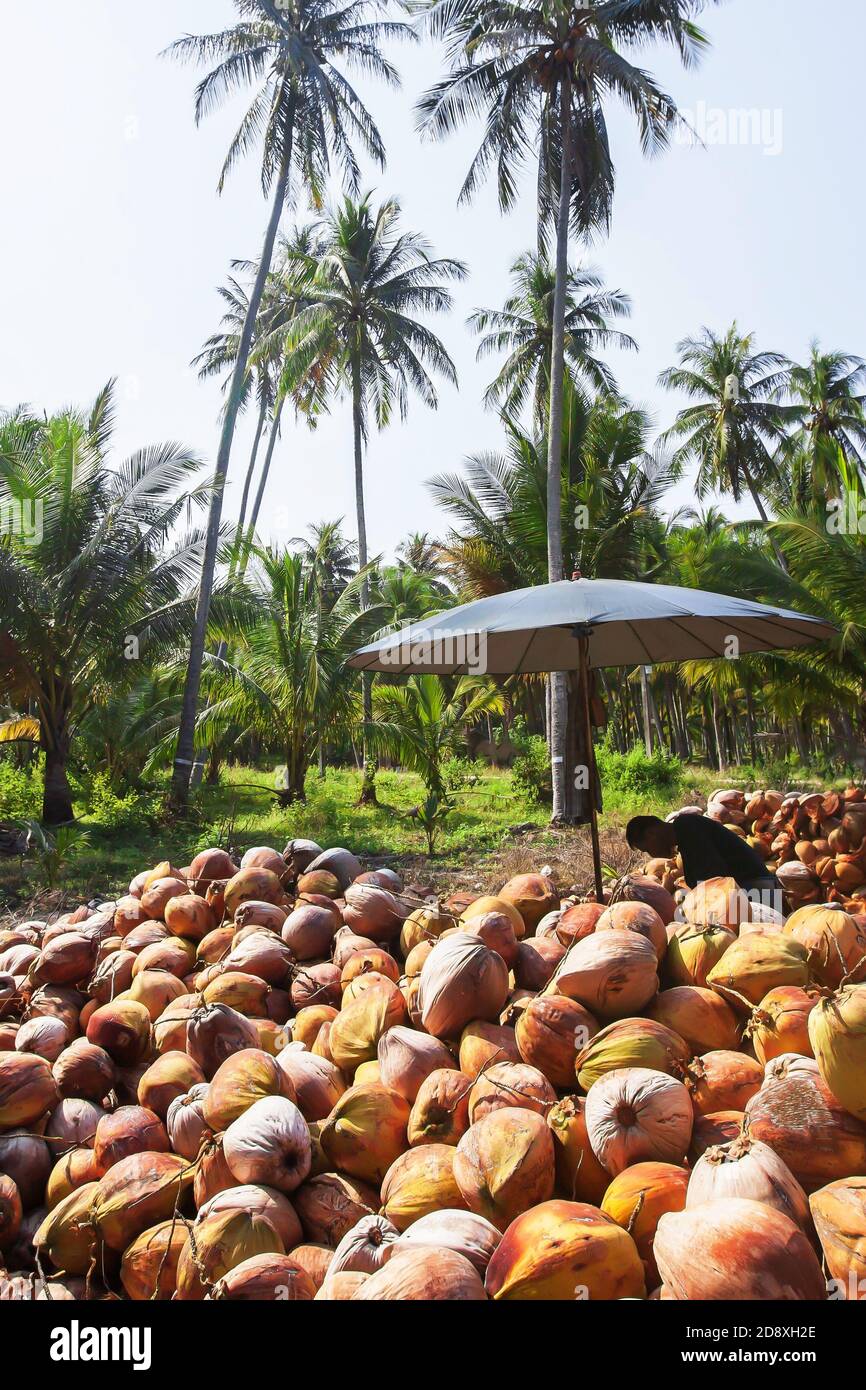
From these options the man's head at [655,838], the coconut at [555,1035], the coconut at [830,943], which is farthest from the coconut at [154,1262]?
the man's head at [655,838]

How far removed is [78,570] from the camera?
1159 centimetres

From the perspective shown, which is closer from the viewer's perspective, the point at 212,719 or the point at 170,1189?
the point at 170,1189

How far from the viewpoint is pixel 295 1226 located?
A: 6.17 ft

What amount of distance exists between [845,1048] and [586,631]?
267 cm

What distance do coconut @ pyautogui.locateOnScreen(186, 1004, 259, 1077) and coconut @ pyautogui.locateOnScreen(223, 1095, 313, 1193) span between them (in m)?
0.41

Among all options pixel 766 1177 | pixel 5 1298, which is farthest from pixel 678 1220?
pixel 5 1298

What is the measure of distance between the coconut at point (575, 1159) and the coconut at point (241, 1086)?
0.72 meters

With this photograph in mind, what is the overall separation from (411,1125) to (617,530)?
41.5 ft

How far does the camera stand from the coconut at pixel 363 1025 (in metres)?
2.41

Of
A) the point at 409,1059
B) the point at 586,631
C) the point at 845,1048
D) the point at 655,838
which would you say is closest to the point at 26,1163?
the point at 409,1059

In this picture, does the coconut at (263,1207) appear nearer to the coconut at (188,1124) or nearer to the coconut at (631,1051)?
the coconut at (188,1124)

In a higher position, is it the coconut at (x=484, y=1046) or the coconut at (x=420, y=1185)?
the coconut at (x=484, y=1046)

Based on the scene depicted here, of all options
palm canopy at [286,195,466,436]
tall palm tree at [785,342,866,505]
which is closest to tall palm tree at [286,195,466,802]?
palm canopy at [286,195,466,436]
